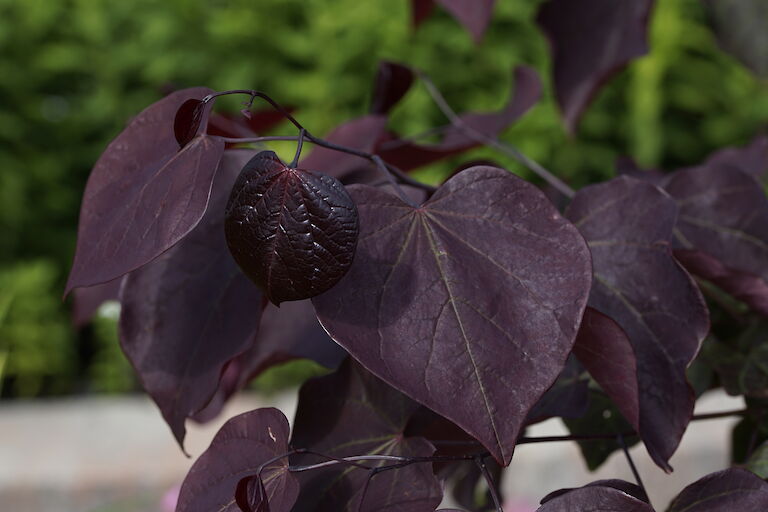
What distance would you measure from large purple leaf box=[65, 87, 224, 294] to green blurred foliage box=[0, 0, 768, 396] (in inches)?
128

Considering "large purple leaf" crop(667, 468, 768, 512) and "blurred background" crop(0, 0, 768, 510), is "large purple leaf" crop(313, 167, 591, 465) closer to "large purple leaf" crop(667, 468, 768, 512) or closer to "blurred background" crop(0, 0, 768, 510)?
"large purple leaf" crop(667, 468, 768, 512)

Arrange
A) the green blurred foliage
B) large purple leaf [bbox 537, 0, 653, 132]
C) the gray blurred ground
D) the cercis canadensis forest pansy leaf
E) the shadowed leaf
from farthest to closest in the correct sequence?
1. the green blurred foliage
2. the gray blurred ground
3. large purple leaf [bbox 537, 0, 653, 132]
4. the shadowed leaf
5. the cercis canadensis forest pansy leaf

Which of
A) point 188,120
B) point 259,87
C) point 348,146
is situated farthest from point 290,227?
point 259,87

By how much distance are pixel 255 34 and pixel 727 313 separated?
3924 millimetres

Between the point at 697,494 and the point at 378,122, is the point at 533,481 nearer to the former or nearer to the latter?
the point at 378,122

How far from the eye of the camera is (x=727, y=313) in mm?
828

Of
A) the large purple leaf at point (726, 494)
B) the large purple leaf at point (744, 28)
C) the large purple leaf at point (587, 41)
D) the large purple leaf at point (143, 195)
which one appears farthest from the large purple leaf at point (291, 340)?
the large purple leaf at point (744, 28)

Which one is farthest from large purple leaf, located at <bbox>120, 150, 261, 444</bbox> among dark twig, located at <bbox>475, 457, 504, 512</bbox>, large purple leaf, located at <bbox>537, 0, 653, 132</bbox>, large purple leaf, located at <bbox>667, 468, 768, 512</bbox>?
large purple leaf, located at <bbox>537, 0, 653, 132</bbox>

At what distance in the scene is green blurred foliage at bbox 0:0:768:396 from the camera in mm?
4094

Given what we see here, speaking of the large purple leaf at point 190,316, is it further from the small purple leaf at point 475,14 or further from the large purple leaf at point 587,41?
the large purple leaf at point 587,41

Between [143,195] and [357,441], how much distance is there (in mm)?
218

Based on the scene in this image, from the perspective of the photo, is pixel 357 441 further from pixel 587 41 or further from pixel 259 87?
pixel 259 87

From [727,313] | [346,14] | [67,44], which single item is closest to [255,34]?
[346,14]

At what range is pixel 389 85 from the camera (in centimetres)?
95
